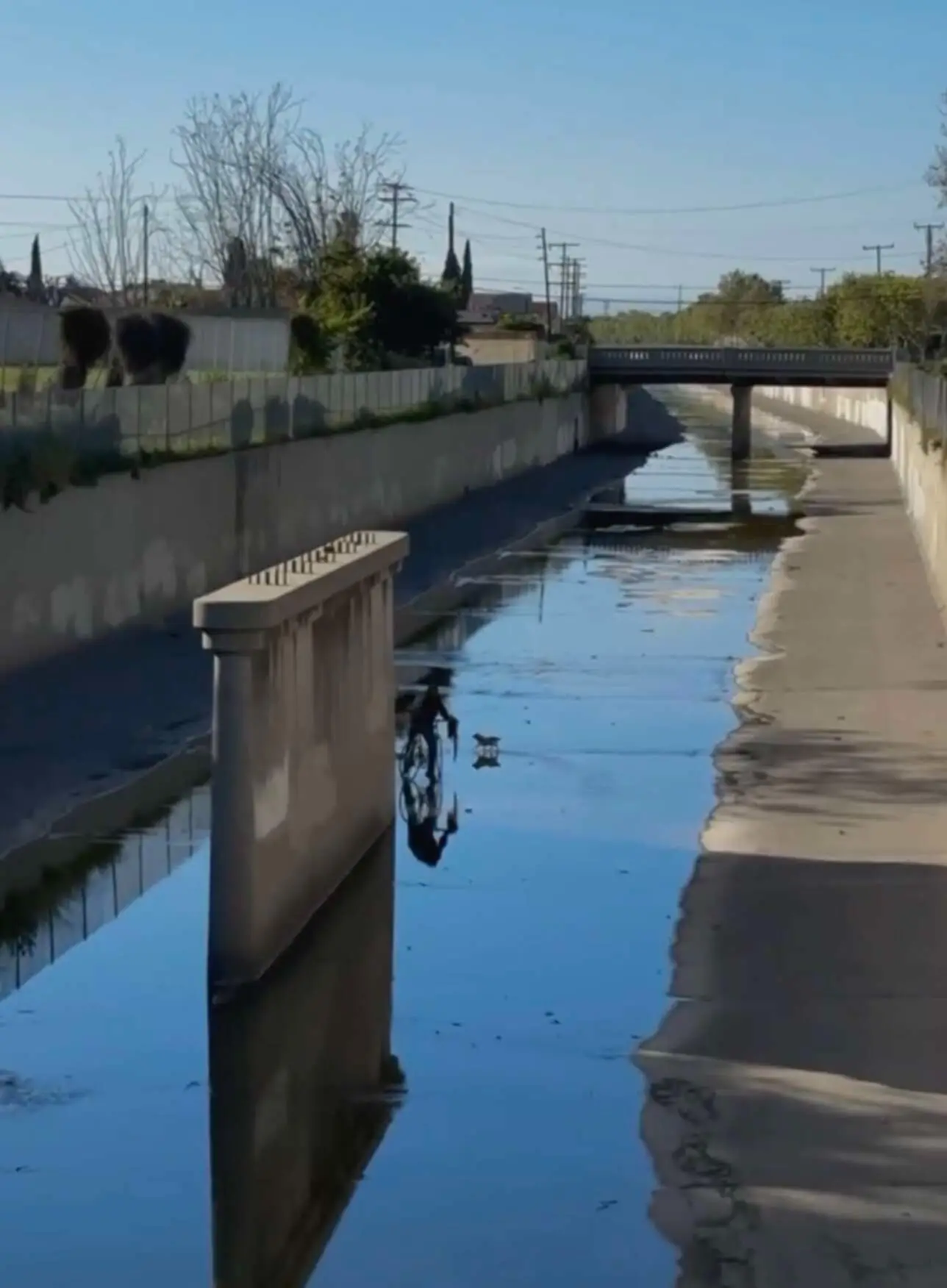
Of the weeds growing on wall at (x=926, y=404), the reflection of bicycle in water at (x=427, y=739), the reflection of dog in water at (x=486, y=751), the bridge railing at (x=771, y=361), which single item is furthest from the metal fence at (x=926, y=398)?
the reflection of dog in water at (x=486, y=751)

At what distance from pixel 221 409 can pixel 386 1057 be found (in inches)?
899

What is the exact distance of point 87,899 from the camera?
47.9 feet

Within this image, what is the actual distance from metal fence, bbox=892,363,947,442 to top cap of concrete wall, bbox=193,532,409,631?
2063 cm

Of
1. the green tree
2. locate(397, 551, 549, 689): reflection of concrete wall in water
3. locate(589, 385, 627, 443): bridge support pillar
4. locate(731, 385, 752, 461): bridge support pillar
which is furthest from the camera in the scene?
locate(589, 385, 627, 443): bridge support pillar

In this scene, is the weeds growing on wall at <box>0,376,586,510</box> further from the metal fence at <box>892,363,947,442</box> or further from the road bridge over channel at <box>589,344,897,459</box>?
the road bridge over channel at <box>589,344,897,459</box>

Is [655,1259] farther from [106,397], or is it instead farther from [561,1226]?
[106,397]

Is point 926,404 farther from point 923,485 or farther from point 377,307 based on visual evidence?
point 377,307

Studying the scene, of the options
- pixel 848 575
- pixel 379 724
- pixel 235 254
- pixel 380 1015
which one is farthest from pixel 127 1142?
pixel 235 254

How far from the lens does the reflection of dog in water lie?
19.8 m

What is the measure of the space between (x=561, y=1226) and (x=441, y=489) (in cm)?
4515

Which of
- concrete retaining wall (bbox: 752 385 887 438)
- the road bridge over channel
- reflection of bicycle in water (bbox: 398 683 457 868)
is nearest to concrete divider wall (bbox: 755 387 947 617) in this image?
concrete retaining wall (bbox: 752 385 887 438)

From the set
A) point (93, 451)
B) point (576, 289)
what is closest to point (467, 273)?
point (576, 289)

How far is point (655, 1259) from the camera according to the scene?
28.6 ft

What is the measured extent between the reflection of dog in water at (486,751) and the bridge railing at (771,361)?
71.1 m
